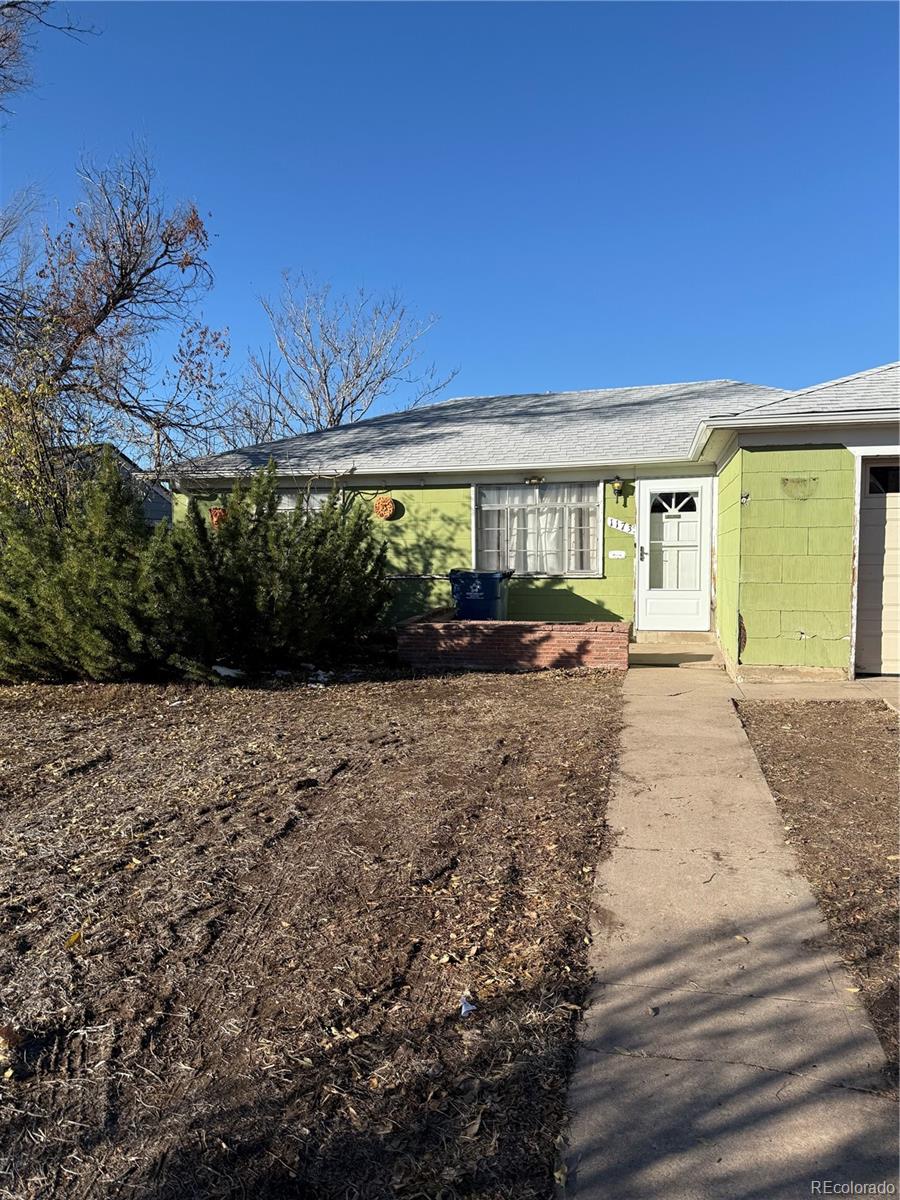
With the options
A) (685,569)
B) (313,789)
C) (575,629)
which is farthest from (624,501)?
(313,789)

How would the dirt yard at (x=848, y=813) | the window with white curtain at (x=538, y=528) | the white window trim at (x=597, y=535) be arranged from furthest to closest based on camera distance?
the window with white curtain at (x=538, y=528)
the white window trim at (x=597, y=535)
the dirt yard at (x=848, y=813)

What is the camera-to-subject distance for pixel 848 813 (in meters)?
4.50

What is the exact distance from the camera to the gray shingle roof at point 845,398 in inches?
302

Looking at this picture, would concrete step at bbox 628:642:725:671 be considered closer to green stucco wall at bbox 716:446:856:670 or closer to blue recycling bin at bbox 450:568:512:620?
green stucco wall at bbox 716:446:856:670

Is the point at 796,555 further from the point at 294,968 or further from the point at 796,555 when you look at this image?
the point at 294,968

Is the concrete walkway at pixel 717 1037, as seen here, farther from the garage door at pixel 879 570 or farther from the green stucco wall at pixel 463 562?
the green stucco wall at pixel 463 562

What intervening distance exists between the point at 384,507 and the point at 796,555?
6.14m

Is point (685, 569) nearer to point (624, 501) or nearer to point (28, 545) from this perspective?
point (624, 501)

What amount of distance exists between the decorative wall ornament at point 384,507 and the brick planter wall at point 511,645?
8.75 ft

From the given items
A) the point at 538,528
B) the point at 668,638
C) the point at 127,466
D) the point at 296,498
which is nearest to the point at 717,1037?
the point at 668,638

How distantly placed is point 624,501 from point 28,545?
297 inches

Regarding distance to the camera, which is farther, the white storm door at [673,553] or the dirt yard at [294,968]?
the white storm door at [673,553]

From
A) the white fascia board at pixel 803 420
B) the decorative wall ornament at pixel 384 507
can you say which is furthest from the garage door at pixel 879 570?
the decorative wall ornament at pixel 384 507

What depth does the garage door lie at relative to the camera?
313 inches
